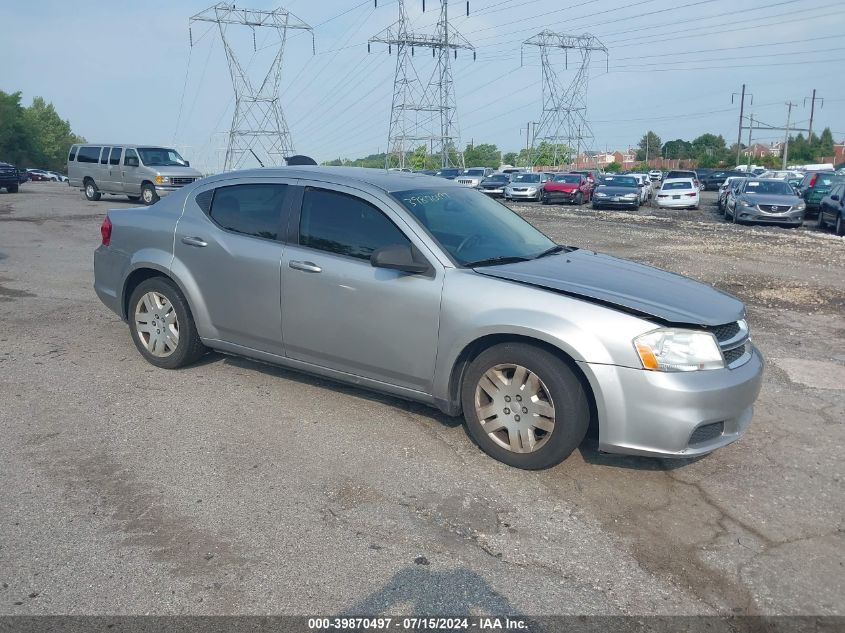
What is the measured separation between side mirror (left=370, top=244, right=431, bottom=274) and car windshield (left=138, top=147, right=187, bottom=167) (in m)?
22.7

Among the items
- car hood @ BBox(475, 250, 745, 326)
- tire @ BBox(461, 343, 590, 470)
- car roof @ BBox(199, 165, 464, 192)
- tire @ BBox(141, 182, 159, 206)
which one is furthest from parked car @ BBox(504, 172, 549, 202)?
tire @ BBox(461, 343, 590, 470)

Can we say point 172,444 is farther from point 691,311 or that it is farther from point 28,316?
point 28,316

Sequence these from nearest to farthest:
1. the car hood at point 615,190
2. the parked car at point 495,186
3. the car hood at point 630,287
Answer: the car hood at point 630,287 → the car hood at point 615,190 → the parked car at point 495,186

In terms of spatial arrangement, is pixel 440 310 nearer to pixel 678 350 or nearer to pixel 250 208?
pixel 678 350

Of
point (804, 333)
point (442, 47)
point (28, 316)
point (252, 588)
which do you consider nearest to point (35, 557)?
point (252, 588)

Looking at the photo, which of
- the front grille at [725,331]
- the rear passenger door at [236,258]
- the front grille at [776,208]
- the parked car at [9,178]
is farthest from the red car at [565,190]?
the front grille at [725,331]

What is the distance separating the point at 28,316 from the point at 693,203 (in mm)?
26919

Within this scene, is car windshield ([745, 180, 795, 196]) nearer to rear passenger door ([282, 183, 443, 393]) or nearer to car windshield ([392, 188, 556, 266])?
car windshield ([392, 188, 556, 266])

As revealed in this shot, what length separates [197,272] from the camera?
228 inches

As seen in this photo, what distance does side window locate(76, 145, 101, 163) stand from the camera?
26891 millimetres

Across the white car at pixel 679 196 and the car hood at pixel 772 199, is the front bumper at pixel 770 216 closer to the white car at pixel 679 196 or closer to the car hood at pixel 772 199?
the car hood at pixel 772 199

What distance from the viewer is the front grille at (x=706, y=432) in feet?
13.6

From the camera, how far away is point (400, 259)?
468cm

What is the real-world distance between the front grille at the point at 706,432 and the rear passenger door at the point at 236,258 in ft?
9.29
